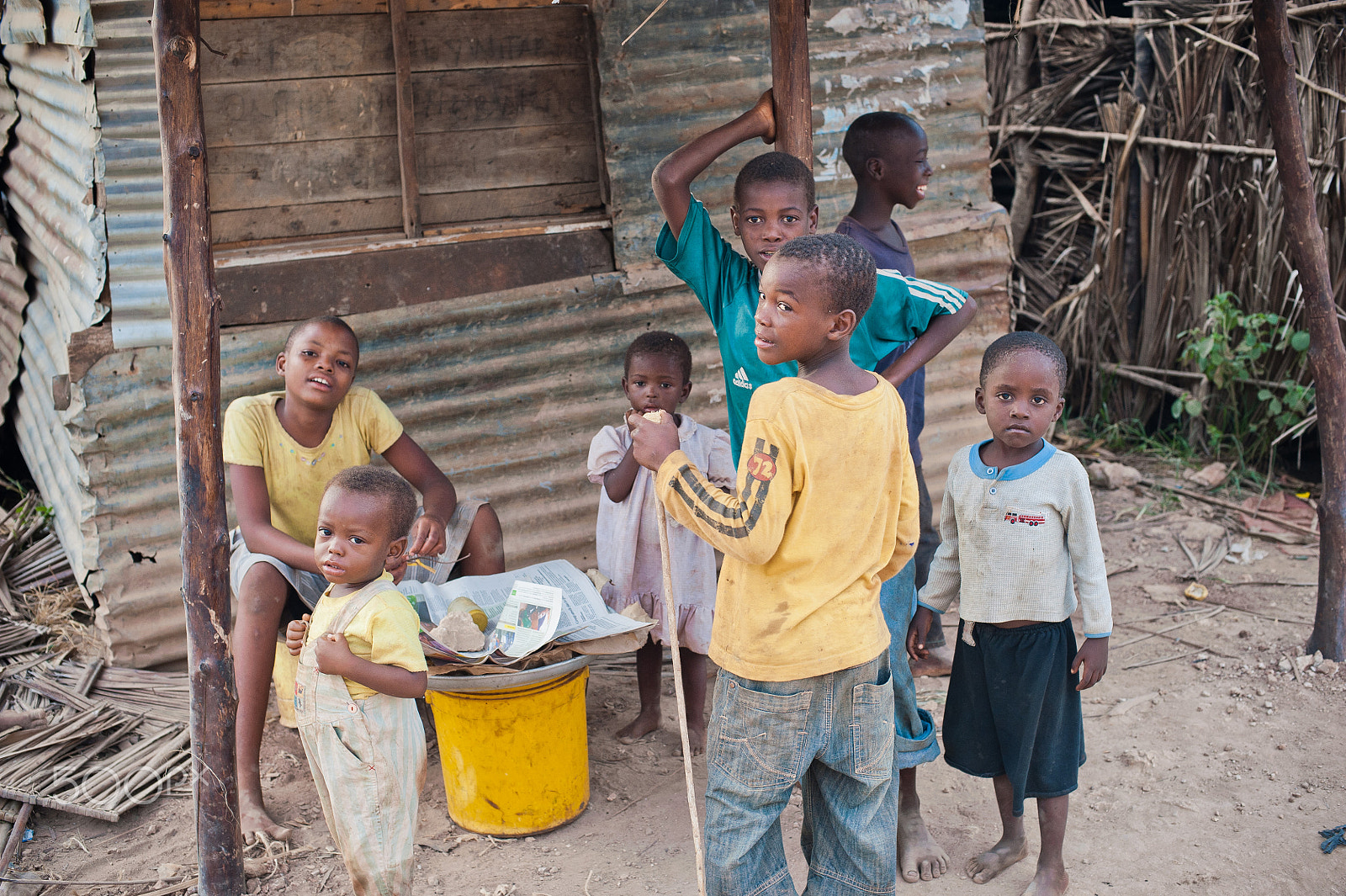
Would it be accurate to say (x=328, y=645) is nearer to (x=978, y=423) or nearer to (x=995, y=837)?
(x=995, y=837)

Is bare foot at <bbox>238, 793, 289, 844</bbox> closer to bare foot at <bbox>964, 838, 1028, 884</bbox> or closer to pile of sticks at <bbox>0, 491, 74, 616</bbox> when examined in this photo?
bare foot at <bbox>964, 838, 1028, 884</bbox>

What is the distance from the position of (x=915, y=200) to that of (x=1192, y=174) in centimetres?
399

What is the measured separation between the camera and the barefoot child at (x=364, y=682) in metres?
2.33

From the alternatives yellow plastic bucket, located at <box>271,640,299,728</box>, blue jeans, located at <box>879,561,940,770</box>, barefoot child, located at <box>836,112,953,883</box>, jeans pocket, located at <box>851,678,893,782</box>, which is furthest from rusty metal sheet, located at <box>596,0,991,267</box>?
jeans pocket, located at <box>851,678,893,782</box>

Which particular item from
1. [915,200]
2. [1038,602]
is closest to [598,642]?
[1038,602]

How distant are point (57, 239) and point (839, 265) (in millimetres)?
3626

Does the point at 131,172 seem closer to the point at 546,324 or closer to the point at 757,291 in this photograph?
the point at 546,324

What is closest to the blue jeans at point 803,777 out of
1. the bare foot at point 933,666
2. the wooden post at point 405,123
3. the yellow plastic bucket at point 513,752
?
the yellow plastic bucket at point 513,752

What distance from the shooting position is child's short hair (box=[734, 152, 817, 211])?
257 cm

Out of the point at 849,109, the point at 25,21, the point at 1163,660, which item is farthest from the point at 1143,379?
the point at 25,21

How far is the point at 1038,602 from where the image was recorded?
8.36 feet

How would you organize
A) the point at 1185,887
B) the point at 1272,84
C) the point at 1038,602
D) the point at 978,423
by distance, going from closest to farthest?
the point at 1038,602, the point at 1185,887, the point at 1272,84, the point at 978,423

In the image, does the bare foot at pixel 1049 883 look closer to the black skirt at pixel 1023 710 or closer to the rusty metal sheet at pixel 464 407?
the black skirt at pixel 1023 710

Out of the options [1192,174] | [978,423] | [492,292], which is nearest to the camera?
[492,292]
